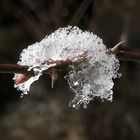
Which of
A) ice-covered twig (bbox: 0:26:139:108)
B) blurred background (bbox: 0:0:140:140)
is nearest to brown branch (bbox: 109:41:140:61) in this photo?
ice-covered twig (bbox: 0:26:139:108)

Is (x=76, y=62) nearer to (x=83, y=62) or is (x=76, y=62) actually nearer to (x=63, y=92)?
(x=83, y=62)

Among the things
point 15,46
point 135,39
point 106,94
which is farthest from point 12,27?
point 106,94

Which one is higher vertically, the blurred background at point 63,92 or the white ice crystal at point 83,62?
the blurred background at point 63,92

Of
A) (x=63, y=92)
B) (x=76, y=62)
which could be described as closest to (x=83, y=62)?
(x=76, y=62)

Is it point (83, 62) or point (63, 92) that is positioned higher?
point (63, 92)

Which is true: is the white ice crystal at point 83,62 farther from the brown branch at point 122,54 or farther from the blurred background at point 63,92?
the blurred background at point 63,92

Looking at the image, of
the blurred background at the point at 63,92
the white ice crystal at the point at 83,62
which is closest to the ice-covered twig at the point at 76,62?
the white ice crystal at the point at 83,62
